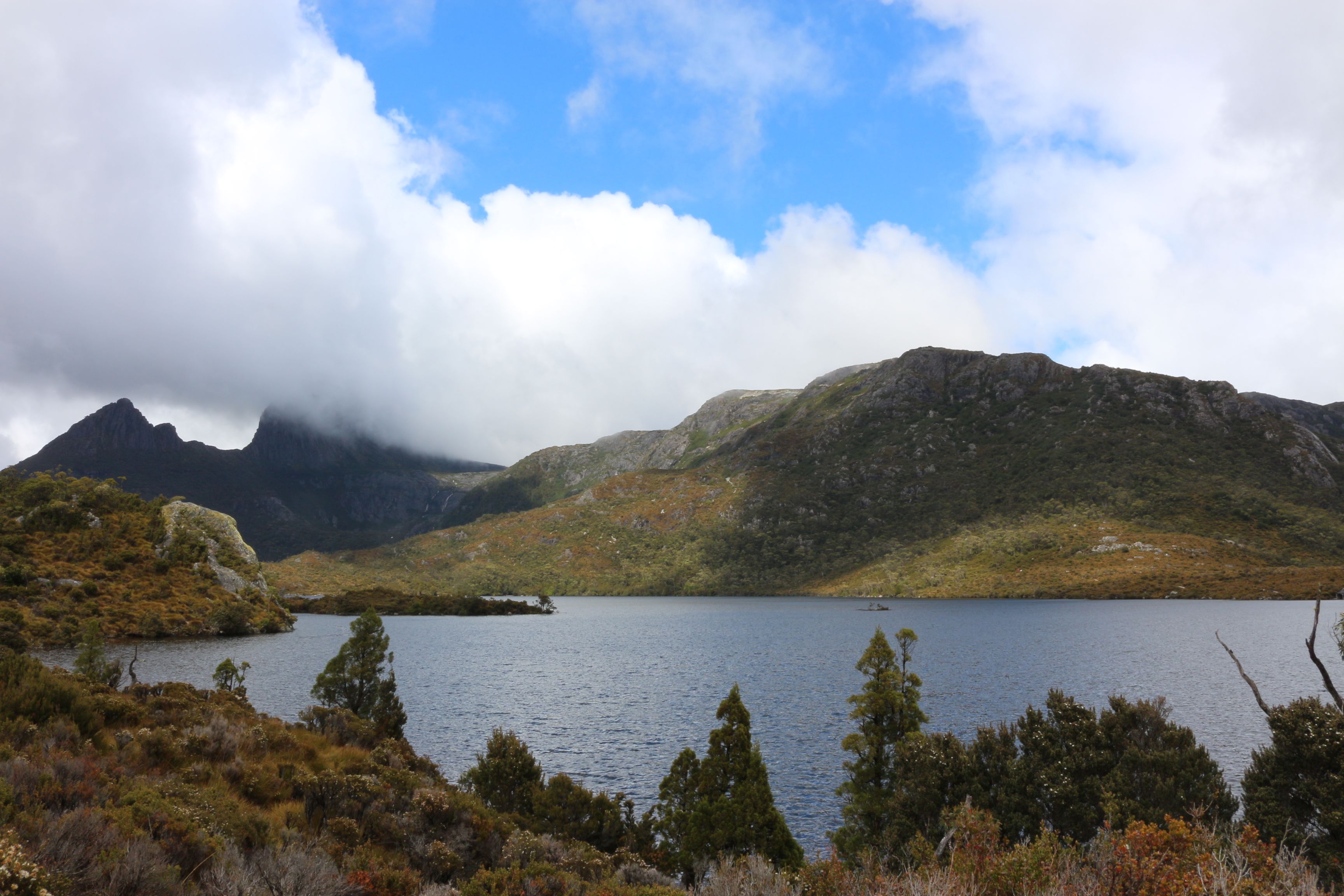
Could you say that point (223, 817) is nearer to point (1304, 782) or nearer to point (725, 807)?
point (725, 807)

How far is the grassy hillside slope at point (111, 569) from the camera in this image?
76.4 meters

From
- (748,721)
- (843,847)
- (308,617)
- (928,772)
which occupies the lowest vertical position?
(308,617)

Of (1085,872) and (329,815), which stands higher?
(1085,872)

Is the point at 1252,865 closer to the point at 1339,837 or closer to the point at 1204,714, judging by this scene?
the point at 1339,837

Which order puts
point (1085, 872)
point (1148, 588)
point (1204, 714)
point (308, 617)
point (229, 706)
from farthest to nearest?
point (1148, 588), point (308, 617), point (1204, 714), point (229, 706), point (1085, 872)

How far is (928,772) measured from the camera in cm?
2516

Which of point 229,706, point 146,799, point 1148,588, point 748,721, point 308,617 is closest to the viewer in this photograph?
point 146,799

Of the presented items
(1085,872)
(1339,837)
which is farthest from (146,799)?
(1339,837)

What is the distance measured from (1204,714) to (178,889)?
234 feet

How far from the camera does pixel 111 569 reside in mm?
90000

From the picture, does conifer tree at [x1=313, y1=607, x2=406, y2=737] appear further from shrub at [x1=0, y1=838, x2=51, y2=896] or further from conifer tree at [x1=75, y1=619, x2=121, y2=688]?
shrub at [x1=0, y1=838, x2=51, y2=896]

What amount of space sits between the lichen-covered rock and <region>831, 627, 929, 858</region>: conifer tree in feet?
369

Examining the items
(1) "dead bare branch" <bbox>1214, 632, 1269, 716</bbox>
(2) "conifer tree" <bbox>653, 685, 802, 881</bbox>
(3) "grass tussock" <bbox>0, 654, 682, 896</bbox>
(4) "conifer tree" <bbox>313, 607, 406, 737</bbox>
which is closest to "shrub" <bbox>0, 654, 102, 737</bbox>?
(3) "grass tussock" <bbox>0, 654, 682, 896</bbox>

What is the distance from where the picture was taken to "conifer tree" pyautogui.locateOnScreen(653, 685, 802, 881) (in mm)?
23094
